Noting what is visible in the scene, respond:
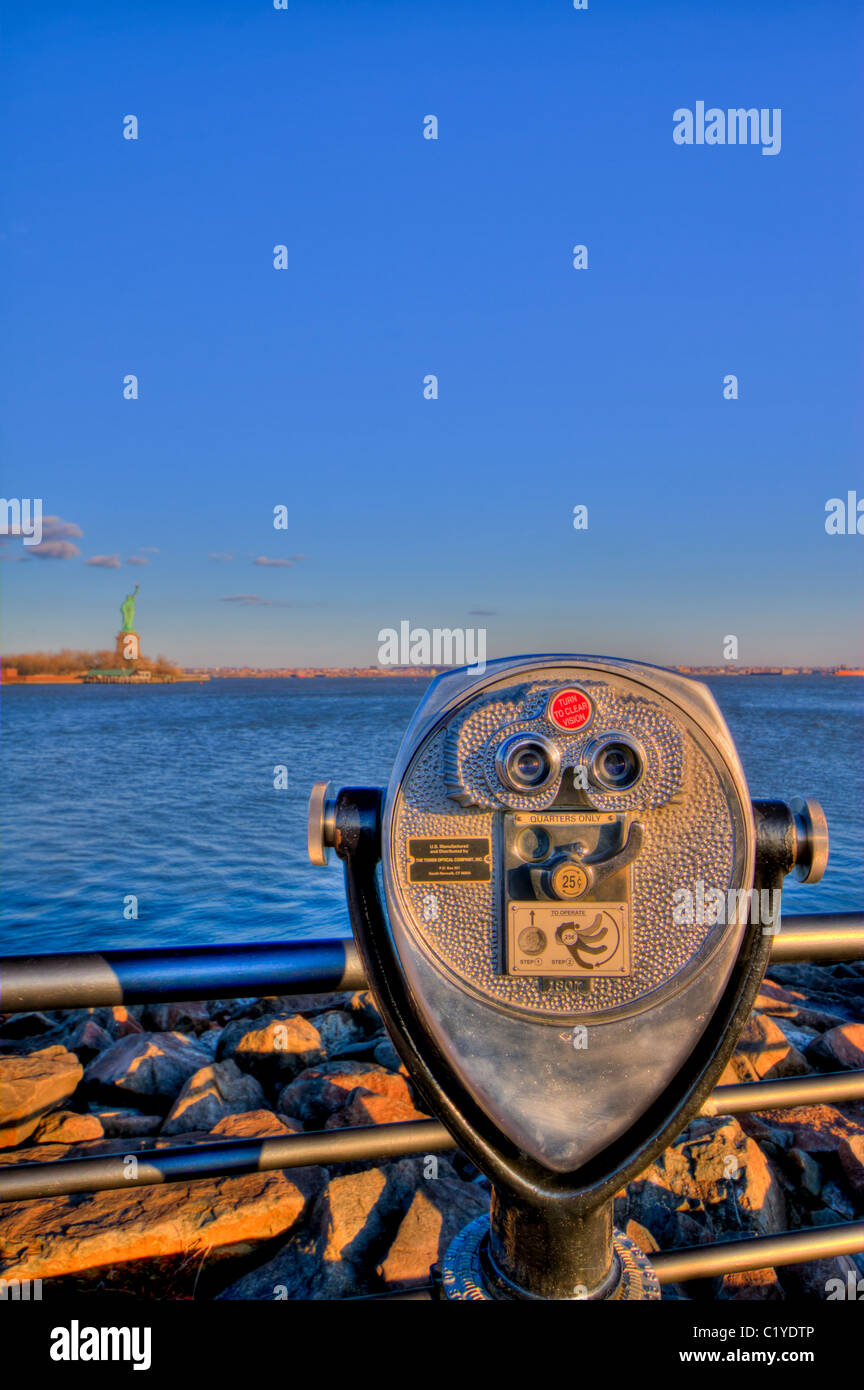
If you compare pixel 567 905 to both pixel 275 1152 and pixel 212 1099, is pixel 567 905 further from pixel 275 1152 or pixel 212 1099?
pixel 212 1099

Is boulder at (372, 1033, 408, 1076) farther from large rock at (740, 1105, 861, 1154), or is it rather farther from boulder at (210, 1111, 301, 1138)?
large rock at (740, 1105, 861, 1154)

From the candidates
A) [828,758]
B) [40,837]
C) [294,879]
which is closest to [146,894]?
[294,879]

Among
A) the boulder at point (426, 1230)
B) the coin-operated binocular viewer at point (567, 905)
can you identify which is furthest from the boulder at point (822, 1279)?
the coin-operated binocular viewer at point (567, 905)

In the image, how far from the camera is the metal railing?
49.9 inches

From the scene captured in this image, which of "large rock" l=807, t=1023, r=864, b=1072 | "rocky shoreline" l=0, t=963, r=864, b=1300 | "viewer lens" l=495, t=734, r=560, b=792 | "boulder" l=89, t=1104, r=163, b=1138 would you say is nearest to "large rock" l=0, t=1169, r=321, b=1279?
"rocky shoreline" l=0, t=963, r=864, b=1300

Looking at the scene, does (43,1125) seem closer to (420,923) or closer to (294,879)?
(420,923)

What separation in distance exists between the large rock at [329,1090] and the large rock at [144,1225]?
79 cm

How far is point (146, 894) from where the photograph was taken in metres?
15.6

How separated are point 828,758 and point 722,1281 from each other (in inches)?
1263

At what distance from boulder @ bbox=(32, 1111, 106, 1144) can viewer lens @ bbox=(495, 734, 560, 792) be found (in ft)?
8.25

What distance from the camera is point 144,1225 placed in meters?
2.01

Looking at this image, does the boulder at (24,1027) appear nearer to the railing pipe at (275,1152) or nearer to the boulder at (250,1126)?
the boulder at (250,1126)

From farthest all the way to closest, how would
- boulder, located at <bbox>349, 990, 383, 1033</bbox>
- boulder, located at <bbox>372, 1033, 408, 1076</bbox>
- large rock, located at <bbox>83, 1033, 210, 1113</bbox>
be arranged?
boulder, located at <bbox>349, 990, 383, 1033</bbox>, boulder, located at <bbox>372, 1033, 408, 1076</bbox>, large rock, located at <bbox>83, 1033, 210, 1113</bbox>

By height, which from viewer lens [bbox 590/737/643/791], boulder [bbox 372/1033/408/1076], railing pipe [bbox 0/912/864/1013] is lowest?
boulder [bbox 372/1033/408/1076]
